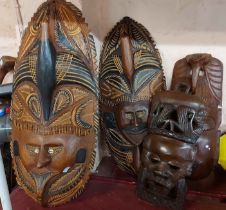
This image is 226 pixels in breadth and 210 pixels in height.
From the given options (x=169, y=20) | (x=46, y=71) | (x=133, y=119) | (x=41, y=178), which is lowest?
(x=41, y=178)

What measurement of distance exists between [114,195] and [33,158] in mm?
250

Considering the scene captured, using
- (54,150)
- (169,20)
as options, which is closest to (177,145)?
(54,150)

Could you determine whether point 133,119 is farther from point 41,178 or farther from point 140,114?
point 41,178

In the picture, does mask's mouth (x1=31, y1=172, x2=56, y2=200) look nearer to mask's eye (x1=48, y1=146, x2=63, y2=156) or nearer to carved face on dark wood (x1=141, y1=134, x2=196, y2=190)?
mask's eye (x1=48, y1=146, x2=63, y2=156)

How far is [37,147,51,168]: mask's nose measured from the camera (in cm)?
65

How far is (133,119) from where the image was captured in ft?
2.49

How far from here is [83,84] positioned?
688mm

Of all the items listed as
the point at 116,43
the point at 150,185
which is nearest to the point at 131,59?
the point at 116,43

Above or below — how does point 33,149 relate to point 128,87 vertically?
below

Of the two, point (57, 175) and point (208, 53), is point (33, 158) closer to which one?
point (57, 175)

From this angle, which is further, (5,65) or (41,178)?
(5,65)

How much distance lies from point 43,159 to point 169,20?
1.73ft

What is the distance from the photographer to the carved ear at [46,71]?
2.13 ft

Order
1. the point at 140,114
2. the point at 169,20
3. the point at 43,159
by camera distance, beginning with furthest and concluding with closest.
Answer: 1. the point at 169,20
2. the point at 140,114
3. the point at 43,159
